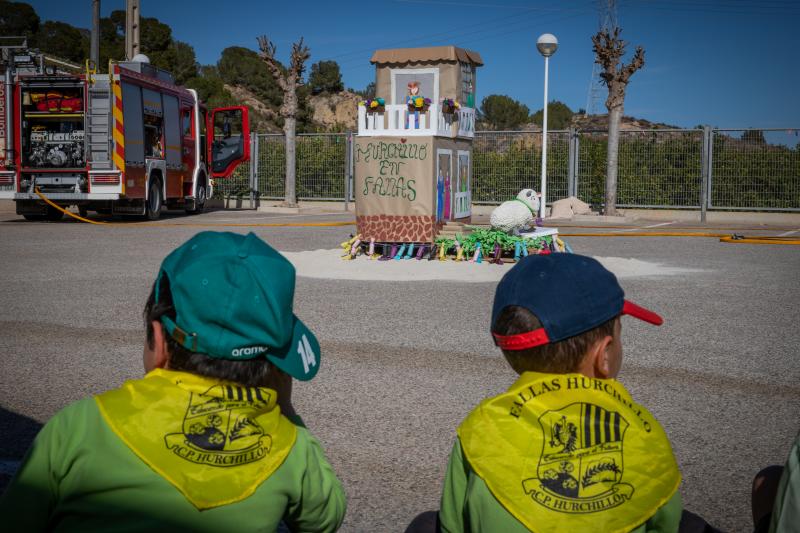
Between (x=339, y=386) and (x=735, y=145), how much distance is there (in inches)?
780

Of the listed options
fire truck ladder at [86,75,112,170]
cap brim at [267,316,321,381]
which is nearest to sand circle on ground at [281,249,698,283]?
fire truck ladder at [86,75,112,170]

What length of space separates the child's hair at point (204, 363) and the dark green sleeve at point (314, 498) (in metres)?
0.20

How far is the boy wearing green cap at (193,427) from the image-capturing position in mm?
1902

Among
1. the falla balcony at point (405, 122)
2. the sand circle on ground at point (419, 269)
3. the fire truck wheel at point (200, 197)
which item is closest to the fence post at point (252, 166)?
the fire truck wheel at point (200, 197)

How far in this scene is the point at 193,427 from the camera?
196cm

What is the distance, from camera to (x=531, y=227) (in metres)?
12.7

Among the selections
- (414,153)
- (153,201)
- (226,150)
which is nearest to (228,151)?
(226,150)

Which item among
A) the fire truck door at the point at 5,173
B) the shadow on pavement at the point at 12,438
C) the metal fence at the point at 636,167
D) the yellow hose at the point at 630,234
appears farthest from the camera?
the metal fence at the point at 636,167

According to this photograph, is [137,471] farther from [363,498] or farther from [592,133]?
[592,133]

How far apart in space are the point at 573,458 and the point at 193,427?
849mm

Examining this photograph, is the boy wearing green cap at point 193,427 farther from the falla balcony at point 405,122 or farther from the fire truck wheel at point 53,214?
the fire truck wheel at point 53,214

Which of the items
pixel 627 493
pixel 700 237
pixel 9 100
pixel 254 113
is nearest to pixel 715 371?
pixel 627 493

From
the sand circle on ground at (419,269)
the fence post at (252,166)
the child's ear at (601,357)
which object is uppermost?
the fence post at (252,166)

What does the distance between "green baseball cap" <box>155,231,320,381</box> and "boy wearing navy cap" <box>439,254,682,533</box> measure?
56 cm
